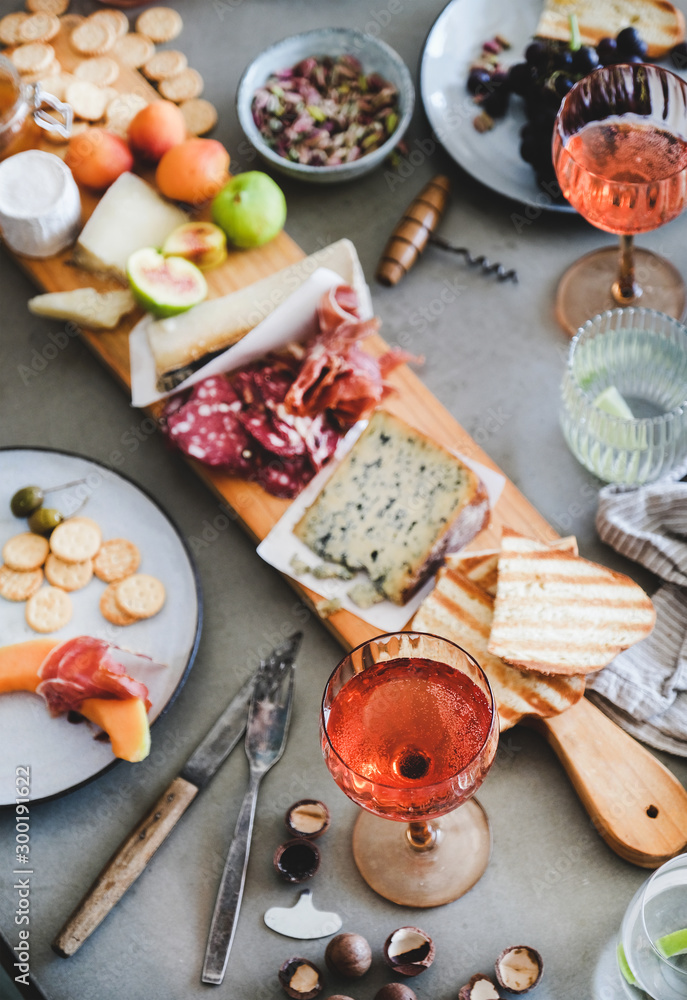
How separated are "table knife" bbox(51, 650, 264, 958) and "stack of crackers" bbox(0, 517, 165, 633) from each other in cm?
20

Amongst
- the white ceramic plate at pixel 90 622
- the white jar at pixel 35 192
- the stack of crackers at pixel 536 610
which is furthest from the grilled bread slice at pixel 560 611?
the white jar at pixel 35 192

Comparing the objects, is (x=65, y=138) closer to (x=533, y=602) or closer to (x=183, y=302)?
(x=183, y=302)

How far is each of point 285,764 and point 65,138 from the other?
1222 mm

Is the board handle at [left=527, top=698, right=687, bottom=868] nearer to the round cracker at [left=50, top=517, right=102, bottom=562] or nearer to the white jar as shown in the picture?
the round cracker at [left=50, top=517, right=102, bottom=562]

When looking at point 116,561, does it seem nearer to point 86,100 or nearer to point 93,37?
point 86,100

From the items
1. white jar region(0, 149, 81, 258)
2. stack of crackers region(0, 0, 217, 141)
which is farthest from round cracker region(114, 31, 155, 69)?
white jar region(0, 149, 81, 258)

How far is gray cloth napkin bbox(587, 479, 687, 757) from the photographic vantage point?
138 centimetres

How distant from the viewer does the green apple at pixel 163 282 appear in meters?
1.64

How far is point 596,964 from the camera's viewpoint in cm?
127

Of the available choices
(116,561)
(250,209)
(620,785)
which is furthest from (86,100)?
(620,785)

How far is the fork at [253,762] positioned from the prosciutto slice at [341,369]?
1.20 ft

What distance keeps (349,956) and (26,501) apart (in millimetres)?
798

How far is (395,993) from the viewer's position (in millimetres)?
1191

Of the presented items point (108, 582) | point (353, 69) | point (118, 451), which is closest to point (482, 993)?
point (108, 582)
